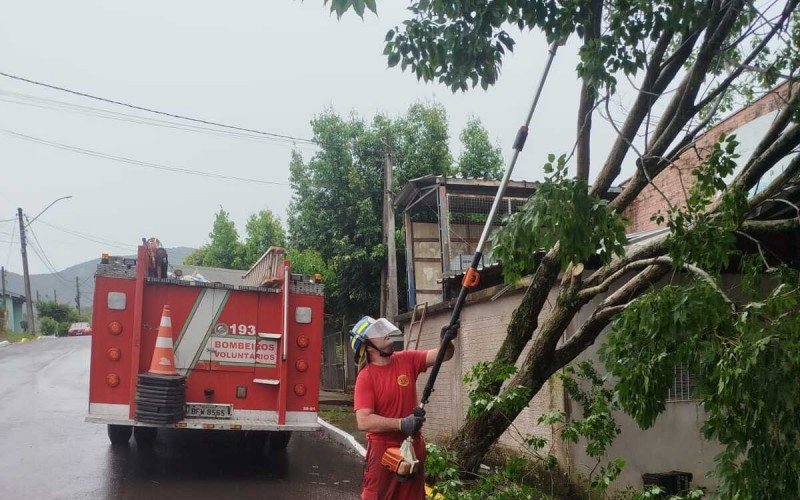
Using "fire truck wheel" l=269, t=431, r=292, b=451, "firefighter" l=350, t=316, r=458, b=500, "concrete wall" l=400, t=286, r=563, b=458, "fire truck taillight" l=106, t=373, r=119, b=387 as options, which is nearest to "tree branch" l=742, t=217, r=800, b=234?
"firefighter" l=350, t=316, r=458, b=500

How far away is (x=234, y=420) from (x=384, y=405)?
4.71 m

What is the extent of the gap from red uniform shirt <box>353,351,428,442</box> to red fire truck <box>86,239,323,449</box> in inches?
174

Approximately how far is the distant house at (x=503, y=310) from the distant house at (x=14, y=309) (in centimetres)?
5044

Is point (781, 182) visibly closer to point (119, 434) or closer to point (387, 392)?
point (387, 392)

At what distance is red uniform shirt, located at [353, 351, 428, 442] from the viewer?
14.3 ft

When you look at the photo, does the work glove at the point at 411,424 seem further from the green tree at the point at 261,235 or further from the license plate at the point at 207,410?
the green tree at the point at 261,235

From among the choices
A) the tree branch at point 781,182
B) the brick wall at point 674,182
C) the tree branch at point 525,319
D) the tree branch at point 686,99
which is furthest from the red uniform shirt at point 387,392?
the brick wall at point 674,182

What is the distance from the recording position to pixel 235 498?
7395mm

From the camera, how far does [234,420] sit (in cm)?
862

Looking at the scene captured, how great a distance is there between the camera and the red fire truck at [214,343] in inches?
323

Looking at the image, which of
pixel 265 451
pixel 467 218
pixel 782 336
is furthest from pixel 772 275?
pixel 467 218

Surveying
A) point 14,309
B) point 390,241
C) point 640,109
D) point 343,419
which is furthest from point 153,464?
point 14,309

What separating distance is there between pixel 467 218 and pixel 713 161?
11.9 meters

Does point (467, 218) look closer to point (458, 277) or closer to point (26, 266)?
point (458, 277)
